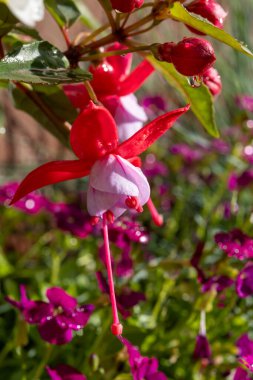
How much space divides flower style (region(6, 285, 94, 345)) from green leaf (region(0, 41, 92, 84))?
0.76 feet

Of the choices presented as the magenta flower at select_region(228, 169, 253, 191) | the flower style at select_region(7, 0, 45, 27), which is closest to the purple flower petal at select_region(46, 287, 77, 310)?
the flower style at select_region(7, 0, 45, 27)

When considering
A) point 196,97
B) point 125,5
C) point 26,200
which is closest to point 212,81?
point 196,97

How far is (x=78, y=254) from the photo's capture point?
3.75ft

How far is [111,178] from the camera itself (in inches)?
18.0

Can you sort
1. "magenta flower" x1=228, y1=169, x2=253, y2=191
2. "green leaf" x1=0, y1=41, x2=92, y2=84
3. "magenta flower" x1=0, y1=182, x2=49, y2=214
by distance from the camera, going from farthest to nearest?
"magenta flower" x1=228, y1=169, x2=253, y2=191, "magenta flower" x1=0, y1=182, x2=49, y2=214, "green leaf" x1=0, y1=41, x2=92, y2=84

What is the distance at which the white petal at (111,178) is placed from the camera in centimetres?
46

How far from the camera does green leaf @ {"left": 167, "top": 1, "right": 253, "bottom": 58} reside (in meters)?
0.43

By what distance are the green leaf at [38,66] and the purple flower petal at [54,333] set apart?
0.25 meters

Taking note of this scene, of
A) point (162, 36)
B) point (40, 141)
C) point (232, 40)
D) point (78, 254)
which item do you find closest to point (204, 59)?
point (232, 40)

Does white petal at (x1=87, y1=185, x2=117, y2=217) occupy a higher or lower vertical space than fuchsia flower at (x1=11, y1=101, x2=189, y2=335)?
lower

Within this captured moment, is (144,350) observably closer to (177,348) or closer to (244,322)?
(177,348)

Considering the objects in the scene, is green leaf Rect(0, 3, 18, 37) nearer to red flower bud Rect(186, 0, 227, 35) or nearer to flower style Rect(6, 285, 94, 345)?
red flower bud Rect(186, 0, 227, 35)

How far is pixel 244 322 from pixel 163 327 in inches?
4.5

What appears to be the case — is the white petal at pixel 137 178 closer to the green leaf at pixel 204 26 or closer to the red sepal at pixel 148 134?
the red sepal at pixel 148 134
